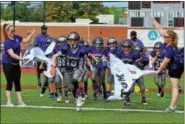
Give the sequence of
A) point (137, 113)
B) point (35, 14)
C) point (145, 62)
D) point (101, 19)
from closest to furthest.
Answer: point (137, 113) → point (145, 62) → point (35, 14) → point (101, 19)

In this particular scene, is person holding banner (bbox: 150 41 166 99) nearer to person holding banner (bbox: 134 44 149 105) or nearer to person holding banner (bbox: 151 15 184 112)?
person holding banner (bbox: 134 44 149 105)

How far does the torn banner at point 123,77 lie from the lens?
12.3 meters

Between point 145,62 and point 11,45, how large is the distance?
10.7 ft

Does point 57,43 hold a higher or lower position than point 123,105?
higher

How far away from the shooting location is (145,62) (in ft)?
44.2

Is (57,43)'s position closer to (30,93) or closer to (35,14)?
(30,93)

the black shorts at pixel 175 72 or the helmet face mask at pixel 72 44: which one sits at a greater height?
the helmet face mask at pixel 72 44

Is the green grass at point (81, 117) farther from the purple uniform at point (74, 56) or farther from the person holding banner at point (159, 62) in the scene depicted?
the person holding banner at point (159, 62)

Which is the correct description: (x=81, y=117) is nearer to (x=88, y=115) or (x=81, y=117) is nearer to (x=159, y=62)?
(x=88, y=115)

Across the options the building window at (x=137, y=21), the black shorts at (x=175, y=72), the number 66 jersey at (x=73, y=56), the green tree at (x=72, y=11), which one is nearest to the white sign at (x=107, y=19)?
the green tree at (x=72, y=11)

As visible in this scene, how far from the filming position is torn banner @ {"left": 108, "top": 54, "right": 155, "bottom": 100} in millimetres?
12320

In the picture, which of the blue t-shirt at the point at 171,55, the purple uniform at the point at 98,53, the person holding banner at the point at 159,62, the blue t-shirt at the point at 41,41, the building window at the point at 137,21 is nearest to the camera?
the blue t-shirt at the point at 171,55

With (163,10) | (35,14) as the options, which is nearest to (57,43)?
(163,10)

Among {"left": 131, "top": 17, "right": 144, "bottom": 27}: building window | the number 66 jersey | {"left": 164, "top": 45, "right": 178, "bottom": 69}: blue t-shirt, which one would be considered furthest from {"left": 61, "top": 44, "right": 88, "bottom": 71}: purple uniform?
{"left": 131, "top": 17, "right": 144, "bottom": 27}: building window
